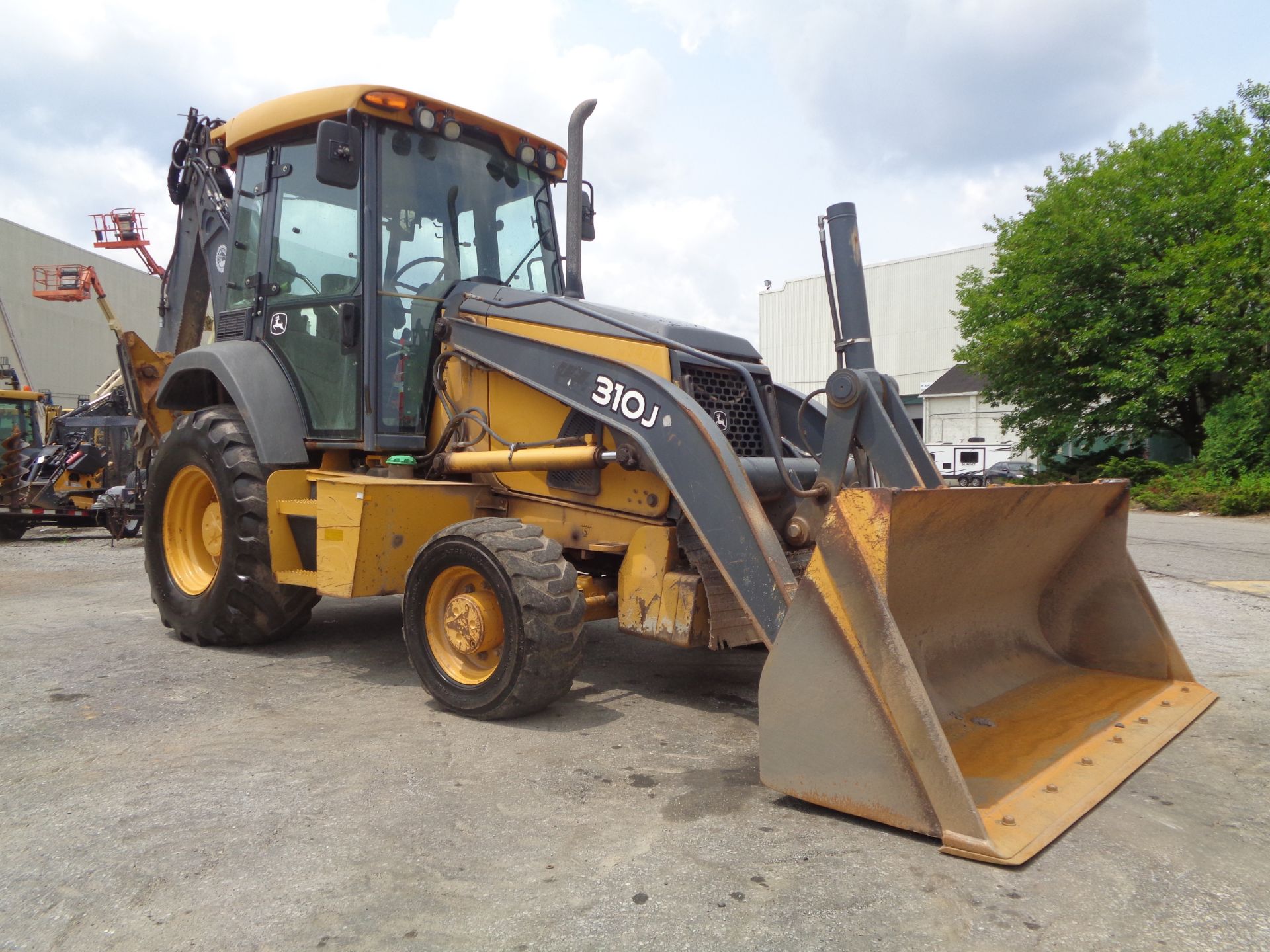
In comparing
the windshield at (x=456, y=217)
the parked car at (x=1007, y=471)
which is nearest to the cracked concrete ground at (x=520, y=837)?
the windshield at (x=456, y=217)

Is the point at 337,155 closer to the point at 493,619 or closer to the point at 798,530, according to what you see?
the point at 493,619

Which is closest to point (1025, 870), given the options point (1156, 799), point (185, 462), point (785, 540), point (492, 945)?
point (1156, 799)

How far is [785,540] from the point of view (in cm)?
475

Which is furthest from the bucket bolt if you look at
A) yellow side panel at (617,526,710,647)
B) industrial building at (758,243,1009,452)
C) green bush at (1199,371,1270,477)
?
industrial building at (758,243,1009,452)

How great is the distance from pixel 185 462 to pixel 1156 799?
18.6 feet

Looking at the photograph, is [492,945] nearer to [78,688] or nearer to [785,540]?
[785,540]

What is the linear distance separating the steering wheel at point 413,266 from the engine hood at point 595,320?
136mm

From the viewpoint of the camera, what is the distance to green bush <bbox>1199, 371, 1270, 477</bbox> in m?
21.1

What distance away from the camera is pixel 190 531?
6652 millimetres

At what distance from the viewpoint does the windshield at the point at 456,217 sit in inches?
223

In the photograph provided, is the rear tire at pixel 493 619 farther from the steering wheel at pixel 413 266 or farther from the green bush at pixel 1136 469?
the green bush at pixel 1136 469

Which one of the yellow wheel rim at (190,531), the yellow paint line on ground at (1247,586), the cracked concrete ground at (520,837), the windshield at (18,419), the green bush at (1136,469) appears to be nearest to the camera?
the cracked concrete ground at (520,837)

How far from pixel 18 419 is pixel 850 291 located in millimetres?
15956

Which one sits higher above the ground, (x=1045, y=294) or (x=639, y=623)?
(x=1045, y=294)
